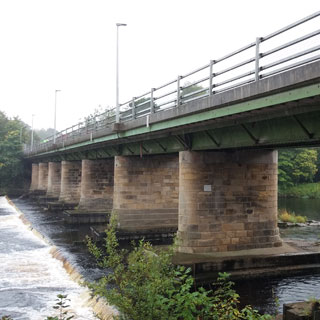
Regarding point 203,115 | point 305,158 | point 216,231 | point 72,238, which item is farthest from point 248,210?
point 305,158

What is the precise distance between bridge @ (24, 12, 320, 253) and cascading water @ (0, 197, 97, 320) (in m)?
4.73

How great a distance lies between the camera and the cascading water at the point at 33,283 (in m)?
12.4

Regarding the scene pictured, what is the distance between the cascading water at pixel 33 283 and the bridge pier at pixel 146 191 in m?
5.01

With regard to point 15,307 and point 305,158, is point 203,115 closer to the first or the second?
point 15,307

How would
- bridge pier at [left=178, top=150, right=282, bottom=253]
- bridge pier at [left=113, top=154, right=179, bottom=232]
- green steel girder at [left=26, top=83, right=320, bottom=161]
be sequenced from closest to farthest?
1. green steel girder at [left=26, top=83, right=320, bottom=161]
2. bridge pier at [left=178, top=150, right=282, bottom=253]
3. bridge pier at [left=113, top=154, right=179, bottom=232]

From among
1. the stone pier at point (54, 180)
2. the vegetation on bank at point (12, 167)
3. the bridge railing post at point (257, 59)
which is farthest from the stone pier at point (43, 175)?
the bridge railing post at point (257, 59)

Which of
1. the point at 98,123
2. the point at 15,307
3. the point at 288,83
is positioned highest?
the point at 98,123

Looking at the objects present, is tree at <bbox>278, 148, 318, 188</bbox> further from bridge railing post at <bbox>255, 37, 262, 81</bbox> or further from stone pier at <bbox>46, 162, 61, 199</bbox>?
bridge railing post at <bbox>255, 37, 262, 81</bbox>

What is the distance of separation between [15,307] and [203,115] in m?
8.01

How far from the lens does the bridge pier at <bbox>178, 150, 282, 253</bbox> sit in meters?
16.9

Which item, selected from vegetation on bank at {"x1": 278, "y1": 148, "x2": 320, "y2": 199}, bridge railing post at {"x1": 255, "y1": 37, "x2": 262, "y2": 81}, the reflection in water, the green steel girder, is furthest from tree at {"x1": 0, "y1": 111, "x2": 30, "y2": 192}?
bridge railing post at {"x1": 255, "y1": 37, "x2": 262, "y2": 81}

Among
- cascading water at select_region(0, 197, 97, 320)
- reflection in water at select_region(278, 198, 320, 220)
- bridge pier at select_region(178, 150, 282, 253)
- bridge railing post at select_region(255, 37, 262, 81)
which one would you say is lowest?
cascading water at select_region(0, 197, 97, 320)

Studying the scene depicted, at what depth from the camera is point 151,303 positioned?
6.70 metres

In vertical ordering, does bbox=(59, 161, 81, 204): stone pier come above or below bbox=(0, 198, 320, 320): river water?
above
